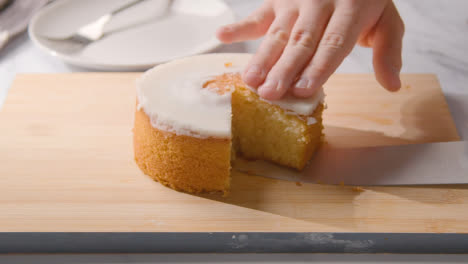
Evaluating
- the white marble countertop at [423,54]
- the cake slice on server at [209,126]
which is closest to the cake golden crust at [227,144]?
the cake slice on server at [209,126]

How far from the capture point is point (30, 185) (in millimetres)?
1482

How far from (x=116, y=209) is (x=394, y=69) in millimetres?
1018

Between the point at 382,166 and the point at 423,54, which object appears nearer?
the point at 382,166

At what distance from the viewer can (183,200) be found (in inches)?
56.6

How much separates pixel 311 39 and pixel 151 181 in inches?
26.3

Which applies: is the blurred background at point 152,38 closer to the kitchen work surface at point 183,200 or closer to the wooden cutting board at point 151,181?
the wooden cutting board at point 151,181

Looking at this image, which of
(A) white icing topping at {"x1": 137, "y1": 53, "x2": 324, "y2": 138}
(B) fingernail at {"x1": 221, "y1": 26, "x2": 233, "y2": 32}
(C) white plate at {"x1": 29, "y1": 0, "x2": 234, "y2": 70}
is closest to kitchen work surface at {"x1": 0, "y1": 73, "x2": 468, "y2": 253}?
(A) white icing topping at {"x1": 137, "y1": 53, "x2": 324, "y2": 138}

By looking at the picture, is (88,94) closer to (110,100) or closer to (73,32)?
(110,100)

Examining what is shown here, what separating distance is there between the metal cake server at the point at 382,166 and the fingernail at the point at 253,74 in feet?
0.93

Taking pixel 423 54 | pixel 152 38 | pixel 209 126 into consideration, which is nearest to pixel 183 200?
pixel 209 126

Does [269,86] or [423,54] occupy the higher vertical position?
[269,86]

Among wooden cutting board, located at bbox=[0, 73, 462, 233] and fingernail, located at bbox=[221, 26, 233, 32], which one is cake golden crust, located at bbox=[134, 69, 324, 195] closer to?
wooden cutting board, located at bbox=[0, 73, 462, 233]

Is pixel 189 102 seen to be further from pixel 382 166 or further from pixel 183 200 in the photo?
pixel 382 166

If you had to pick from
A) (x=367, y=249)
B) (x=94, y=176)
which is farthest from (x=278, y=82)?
(x=94, y=176)
